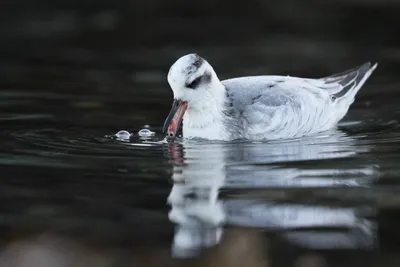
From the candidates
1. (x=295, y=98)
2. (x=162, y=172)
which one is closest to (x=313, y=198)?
(x=162, y=172)

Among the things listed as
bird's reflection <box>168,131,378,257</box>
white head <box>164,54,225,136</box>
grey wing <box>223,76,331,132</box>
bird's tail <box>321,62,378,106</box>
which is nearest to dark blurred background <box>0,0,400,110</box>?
bird's tail <box>321,62,378,106</box>

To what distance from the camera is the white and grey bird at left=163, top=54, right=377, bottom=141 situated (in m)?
10.1

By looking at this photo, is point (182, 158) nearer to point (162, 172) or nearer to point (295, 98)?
point (162, 172)

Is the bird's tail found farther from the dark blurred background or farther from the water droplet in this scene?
the water droplet

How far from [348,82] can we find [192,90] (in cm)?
285

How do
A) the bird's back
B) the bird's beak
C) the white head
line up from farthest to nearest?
1. the bird's back
2. the bird's beak
3. the white head

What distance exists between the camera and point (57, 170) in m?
8.93

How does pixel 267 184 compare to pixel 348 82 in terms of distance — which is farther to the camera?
pixel 348 82

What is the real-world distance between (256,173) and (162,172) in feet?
2.74

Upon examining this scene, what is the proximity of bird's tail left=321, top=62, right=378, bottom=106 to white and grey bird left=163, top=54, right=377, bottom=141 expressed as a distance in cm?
74

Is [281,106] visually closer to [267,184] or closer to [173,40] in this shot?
[267,184]

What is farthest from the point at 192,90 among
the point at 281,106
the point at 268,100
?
the point at 281,106

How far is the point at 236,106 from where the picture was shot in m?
10.5

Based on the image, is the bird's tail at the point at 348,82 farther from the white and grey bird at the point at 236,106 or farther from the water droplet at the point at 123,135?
the water droplet at the point at 123,135
